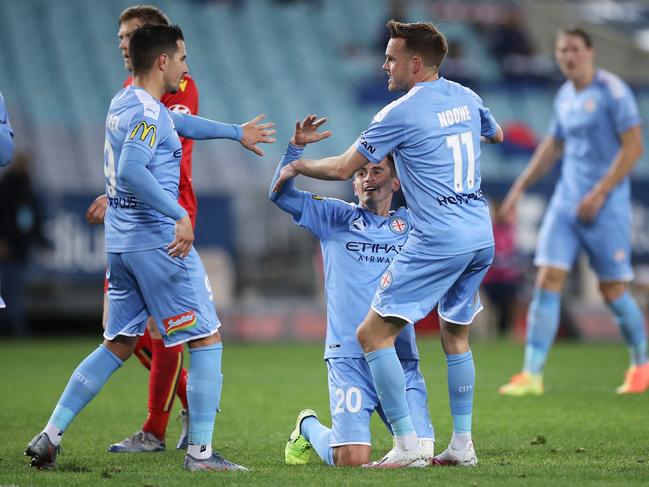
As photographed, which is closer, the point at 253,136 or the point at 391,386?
the point at 391,386

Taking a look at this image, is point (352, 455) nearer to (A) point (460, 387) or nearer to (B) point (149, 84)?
(A) point (460, 387)

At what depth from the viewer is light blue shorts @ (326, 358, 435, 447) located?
5445 millimetres

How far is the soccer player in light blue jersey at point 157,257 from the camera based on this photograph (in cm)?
525

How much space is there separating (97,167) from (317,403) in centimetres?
931

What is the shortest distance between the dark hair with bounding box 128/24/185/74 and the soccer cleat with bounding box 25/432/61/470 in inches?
67.7

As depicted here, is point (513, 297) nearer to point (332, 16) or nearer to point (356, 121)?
point (356, 121)

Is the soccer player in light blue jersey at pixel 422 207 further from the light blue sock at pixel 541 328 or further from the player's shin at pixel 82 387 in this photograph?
the light blue sock at pixel 541 328

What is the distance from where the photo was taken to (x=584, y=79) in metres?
8.86

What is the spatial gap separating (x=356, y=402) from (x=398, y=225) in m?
0.90

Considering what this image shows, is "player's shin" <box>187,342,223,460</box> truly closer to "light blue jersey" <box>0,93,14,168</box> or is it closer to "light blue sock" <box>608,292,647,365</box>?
"light blue jersey" <box>0,93,14,168</box>

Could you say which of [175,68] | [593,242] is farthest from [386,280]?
[593,242]

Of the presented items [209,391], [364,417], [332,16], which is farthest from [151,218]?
[332,16]

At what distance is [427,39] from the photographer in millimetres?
5332

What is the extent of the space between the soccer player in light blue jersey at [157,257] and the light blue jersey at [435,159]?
92 cm
